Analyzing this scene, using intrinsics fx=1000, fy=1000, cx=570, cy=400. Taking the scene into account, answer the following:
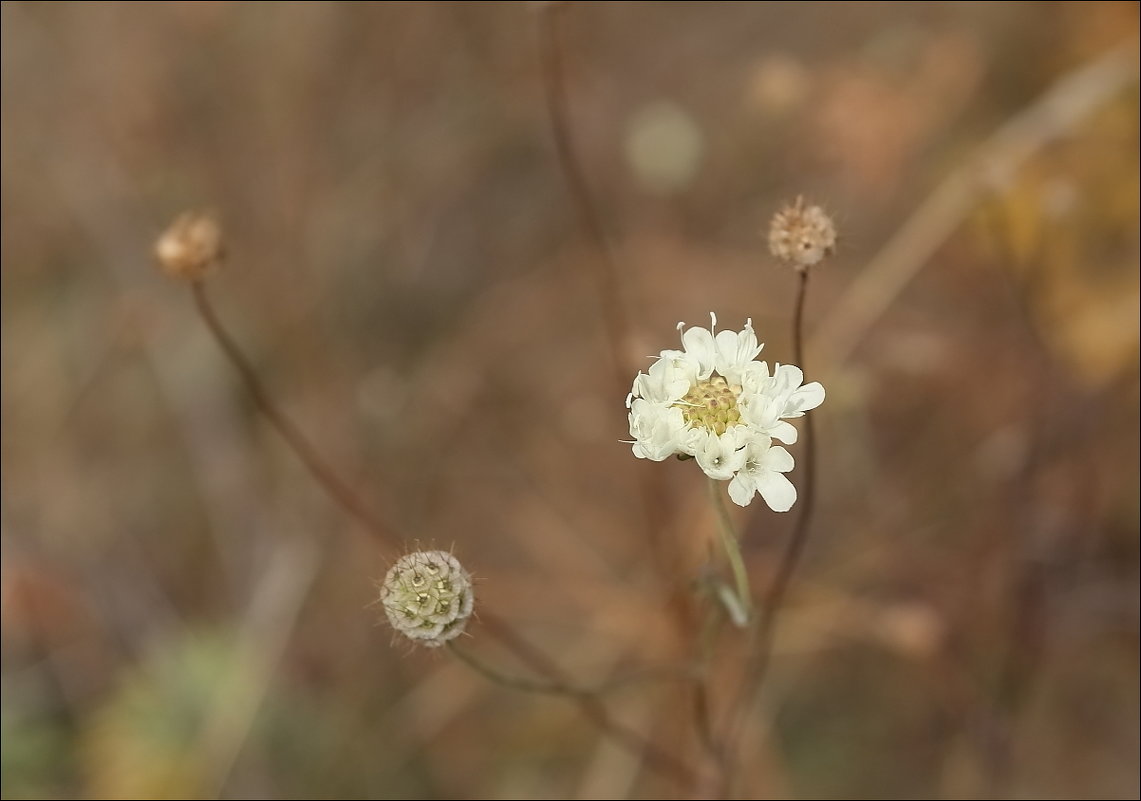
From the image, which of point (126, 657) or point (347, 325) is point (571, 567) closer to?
point (347, 325)

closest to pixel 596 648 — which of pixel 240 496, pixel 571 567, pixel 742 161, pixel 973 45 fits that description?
pixel 571 567

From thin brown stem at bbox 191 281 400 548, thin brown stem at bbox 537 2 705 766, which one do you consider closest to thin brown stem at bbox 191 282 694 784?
thin brown stem at bbox 191 281 400 548

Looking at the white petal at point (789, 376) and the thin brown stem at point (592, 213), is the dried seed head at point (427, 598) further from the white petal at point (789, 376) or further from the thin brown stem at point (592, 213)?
the thin brown stem at point (592, 213)

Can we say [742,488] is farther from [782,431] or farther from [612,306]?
[612,306]

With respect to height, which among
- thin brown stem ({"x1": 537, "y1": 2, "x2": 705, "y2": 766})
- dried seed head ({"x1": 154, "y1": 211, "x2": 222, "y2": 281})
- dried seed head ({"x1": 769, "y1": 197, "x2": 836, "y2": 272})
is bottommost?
dried seed head ({"x1": 154, "y1": 211, "x2": 222, "y2": 281})

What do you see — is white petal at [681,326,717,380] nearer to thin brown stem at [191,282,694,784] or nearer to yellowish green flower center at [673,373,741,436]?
yellowish green flower center at [673,373,741,436]

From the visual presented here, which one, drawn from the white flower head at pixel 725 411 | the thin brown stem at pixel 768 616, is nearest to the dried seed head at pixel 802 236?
the thin brown stem at pixel 768 616

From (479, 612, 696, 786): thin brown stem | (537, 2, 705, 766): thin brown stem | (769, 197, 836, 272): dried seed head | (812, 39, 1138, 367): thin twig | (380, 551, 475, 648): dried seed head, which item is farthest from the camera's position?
(812, 39, 1138, 367): thin twig
